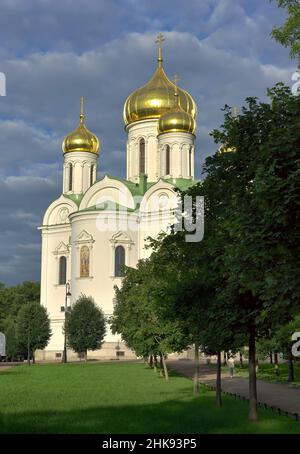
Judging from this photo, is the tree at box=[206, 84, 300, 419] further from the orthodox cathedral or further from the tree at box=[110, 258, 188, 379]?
the orthodox cathedral

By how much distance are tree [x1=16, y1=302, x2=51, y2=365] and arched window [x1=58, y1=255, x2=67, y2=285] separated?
4.53m

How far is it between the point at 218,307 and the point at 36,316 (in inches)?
1807

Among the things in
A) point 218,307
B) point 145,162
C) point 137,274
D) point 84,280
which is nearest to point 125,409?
point 218,307

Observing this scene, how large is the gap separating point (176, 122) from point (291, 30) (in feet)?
161

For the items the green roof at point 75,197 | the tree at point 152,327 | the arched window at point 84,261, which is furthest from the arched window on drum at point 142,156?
the tree at point 152,327

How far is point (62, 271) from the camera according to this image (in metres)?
63.6

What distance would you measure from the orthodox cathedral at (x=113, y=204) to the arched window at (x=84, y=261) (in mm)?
90

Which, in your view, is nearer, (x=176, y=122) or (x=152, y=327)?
(x=152, y=327)

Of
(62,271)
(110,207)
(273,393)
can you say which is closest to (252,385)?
(273,393)

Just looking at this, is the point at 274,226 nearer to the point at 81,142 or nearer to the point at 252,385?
the point at 252,385

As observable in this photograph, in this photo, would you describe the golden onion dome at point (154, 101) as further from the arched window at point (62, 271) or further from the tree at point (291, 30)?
the tree at point (291, 30)

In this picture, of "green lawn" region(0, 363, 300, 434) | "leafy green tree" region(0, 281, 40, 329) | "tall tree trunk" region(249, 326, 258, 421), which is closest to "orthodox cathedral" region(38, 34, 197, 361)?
"leafy green tree" region(0, 281, 40, 329)

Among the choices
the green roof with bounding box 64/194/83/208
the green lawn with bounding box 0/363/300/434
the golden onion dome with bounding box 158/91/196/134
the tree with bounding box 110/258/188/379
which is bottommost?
the green lawn with bounding box 0/363/300/434

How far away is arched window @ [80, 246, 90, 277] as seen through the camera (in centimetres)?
5819
